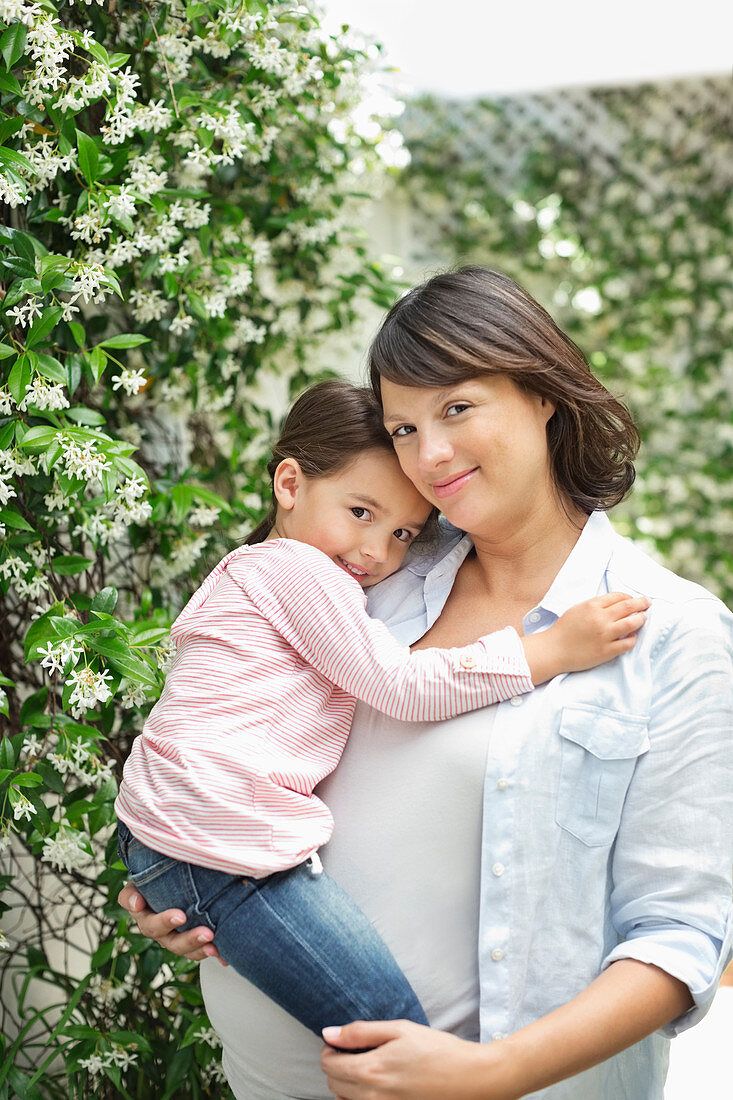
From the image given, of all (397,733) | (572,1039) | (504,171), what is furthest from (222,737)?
Result: (504,171)

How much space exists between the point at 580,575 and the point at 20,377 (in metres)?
0.84

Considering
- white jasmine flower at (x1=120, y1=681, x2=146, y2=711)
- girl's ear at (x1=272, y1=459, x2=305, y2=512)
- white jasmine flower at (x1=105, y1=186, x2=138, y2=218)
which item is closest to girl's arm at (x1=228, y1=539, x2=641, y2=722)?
girl's ear at (x1=272, y1=459, x2=305, y2=512)

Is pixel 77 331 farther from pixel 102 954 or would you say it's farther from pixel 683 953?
pixel 683 953

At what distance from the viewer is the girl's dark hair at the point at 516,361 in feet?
4.28

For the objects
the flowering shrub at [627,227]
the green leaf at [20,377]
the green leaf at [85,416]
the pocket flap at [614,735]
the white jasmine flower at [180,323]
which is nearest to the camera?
the pocket flap at [614,735]

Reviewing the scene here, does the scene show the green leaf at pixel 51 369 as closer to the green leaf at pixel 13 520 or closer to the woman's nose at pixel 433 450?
the green leaf at pixel 13 520

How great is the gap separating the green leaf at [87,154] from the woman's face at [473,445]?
0.58 metres

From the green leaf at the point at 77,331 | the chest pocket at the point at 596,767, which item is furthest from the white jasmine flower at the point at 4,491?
the chest pocket at the point at 596,767

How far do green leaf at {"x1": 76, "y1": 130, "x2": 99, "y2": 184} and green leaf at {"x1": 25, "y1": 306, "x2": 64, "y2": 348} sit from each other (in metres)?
0.23

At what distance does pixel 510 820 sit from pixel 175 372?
1.28 metres

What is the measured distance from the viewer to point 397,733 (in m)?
1.30

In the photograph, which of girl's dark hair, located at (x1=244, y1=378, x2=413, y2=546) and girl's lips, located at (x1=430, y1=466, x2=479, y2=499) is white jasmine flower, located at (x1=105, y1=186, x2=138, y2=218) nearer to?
Result: girl's dark hair, located at (x1=244, y1=378, x2=413, y2=546)

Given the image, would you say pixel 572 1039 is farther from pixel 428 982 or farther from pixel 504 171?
pixel 504 171

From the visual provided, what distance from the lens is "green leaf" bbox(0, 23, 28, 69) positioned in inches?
54.6
